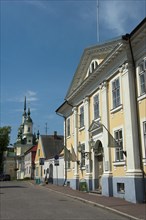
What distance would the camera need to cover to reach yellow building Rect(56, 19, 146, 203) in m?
16.2

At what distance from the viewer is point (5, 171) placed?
10644 centimetres

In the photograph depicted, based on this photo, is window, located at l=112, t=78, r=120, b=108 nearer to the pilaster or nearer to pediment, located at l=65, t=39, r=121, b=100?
the pilaster

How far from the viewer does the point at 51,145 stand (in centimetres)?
5262

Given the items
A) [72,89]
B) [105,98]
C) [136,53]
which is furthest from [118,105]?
[72,89]

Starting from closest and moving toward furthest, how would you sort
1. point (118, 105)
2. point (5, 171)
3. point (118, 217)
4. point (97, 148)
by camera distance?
point (118, 217)
point (118, 105)
point (97, 148)
point (5, 171)

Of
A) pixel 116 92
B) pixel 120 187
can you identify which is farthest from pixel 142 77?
pixel 120 187

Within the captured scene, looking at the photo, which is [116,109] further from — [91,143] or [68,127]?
[68,127]

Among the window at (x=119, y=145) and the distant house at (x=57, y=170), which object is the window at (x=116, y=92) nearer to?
the window at (x=119, y=145)

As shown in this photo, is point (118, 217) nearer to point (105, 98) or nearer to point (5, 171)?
point (105, 98)

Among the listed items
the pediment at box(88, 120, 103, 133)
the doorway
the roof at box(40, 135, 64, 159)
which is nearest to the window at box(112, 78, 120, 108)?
the pediment at box(88, 120, 103, 133)

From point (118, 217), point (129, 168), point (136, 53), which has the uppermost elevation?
point (136, 53)

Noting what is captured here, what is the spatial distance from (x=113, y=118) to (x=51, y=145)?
34.3 metres

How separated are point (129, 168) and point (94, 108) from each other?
7338mm

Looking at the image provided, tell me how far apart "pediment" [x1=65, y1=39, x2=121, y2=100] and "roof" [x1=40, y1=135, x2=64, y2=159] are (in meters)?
23.5
